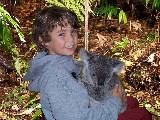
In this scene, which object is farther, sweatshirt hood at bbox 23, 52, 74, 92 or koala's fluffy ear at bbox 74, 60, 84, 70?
koala's fluffy ear at bbox 74, 60, 84, 70

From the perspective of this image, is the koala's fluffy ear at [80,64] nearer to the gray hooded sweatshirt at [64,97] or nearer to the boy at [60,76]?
the boy at [60,76]

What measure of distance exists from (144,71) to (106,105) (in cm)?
329

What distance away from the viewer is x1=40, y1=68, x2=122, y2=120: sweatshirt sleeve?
232 cm

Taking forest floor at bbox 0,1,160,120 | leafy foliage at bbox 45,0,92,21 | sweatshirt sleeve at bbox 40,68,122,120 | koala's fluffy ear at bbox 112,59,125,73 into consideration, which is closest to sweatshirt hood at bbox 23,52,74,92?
sweatshirt sleeve at bbox 40,68,122,120

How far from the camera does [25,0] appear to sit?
29.5 ft

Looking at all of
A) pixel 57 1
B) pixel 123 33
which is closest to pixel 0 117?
pixel 57 1

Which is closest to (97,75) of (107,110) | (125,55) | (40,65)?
(107,110)

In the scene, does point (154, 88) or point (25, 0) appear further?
point (25, 0)

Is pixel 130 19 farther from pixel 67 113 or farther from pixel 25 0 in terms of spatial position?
pixel 67 113

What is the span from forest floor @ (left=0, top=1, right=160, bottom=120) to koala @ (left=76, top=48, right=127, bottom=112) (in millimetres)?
2182

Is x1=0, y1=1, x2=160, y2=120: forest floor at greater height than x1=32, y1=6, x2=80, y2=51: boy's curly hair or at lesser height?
lesser

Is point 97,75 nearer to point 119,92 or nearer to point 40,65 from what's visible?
point 119,92

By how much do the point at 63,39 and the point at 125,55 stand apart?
4.10 metres

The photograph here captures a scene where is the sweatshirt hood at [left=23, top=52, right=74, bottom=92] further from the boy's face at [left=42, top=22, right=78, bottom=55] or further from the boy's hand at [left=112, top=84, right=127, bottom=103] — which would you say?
the boy's hand at [left=112, top=84, right=127, bottom=103]
